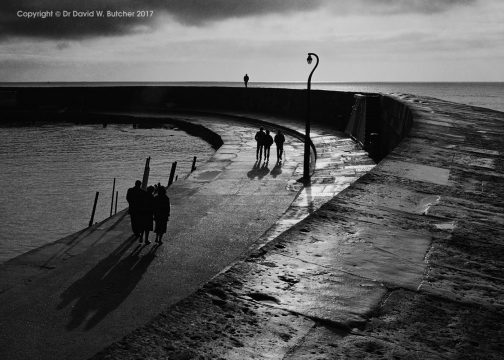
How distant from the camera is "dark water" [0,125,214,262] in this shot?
17.5 metres

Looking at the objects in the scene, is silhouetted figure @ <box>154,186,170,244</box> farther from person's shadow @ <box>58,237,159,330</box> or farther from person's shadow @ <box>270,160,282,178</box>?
person's shadow @ <box>270,160,282,178</box>

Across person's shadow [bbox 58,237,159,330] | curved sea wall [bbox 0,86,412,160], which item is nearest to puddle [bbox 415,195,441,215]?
person's shadow [bbox 58,237,159,330]

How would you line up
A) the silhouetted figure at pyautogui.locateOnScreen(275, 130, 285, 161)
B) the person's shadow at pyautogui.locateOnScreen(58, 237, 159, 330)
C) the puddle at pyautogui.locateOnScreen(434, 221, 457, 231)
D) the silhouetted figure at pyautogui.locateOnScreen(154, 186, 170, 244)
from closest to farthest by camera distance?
the puddle at pyautogui.locateOnScreen(434, 221, 457, 231) < the person's shadow at pyautogui.locateOnScreen(58, 237, 159, 330) < the silhouetted figure at pyautogui.locateOnScreen(154, 186, 170, 244) < the silhouetted figure at pyautogui.locateOnScreen(275, 130, 285, 161)

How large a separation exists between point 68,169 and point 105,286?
21.8m

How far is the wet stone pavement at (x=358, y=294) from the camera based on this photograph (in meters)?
2.58

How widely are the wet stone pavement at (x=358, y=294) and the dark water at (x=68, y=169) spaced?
1239cm

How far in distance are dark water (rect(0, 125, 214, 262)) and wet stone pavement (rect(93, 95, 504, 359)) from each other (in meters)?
12.4

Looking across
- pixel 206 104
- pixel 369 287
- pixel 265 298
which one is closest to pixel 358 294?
pixel 369 287

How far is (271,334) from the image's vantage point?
2695 millimetres

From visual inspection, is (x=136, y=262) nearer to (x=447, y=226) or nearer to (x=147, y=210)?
(x=147, y=210)

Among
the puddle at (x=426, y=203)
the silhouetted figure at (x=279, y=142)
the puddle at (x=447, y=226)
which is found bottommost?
the silhouetted figure at (x=279, y=142)

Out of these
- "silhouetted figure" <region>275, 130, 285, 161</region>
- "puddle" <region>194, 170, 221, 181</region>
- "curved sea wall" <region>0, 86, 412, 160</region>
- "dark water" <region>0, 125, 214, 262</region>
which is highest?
"curved sea wall" <region>0, 86, 412, 160</region>

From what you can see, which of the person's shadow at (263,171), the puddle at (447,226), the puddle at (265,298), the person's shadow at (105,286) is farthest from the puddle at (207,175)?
the puddle at (265,298)

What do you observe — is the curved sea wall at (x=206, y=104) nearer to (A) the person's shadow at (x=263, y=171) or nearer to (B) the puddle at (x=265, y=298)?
(A) the person's shadow at (x=263, y=171)
